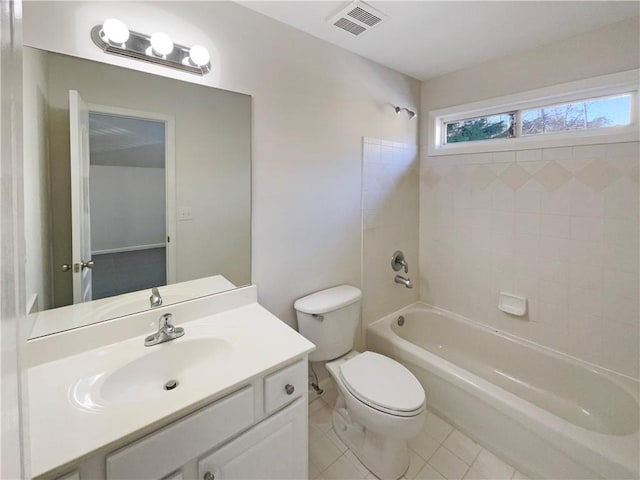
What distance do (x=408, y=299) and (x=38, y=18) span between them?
2656 millimetres

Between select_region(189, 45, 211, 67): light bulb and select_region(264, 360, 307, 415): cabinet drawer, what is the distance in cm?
135

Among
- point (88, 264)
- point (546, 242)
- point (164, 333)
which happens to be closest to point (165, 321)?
point (164, 333)

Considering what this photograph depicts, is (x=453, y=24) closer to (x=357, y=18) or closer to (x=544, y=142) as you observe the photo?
(x=357, y=18)

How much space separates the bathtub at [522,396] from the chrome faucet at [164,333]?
1378 millimetres

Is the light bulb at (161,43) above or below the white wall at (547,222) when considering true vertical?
above

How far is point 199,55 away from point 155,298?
110 centimetres

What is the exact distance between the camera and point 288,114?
1.66 metres

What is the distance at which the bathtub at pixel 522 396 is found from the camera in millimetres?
1310

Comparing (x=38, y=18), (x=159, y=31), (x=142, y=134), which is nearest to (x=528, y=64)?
(x=159, y=31)

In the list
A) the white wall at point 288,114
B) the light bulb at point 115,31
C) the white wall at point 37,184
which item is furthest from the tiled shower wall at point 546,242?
the white wall at point 37,184

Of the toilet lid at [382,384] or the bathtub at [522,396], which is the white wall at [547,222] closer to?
the bathtub at [522,396]

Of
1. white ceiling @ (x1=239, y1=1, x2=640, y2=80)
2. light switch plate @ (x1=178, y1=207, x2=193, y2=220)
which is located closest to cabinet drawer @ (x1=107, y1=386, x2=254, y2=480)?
light switch plate @ (x1=178, y1=207, x2=193, y2=220)

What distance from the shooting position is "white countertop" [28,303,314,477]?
0.73 meters

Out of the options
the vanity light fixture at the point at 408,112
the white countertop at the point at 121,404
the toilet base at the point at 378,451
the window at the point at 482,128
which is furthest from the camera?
the vanity light fixture at the point at 408,112
